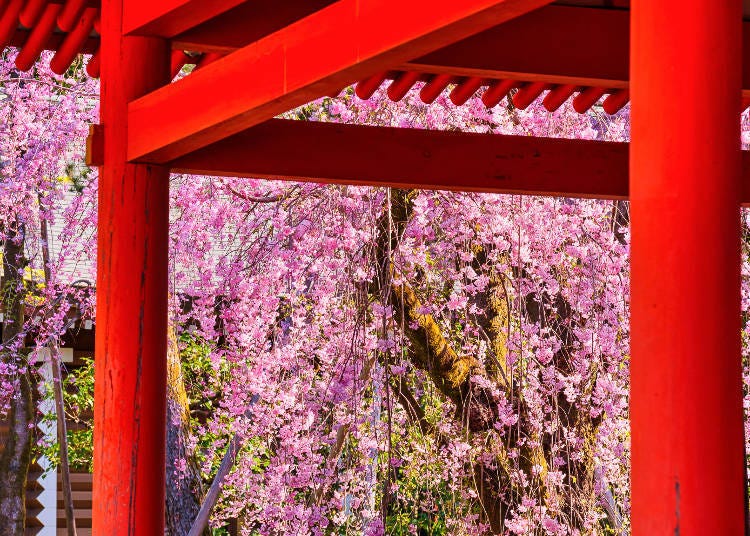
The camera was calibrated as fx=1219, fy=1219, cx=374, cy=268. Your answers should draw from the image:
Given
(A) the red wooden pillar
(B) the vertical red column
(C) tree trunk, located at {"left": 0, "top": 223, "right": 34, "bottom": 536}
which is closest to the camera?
(A) the red wooden pillar

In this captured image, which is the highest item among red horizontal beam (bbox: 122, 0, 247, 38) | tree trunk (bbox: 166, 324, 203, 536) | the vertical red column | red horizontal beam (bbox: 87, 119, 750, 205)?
red horizontal beam (bbox: 122, 0, 247, 38)

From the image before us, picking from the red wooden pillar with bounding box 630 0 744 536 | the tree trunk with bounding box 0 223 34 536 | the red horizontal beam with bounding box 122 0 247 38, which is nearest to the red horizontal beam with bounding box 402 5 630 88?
the red horizontal beam with bounding box 122 0 247 38

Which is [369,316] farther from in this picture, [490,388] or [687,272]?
[687,272]

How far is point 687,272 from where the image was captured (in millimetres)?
1700

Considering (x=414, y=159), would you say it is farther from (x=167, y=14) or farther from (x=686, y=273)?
(x=686, y=273)

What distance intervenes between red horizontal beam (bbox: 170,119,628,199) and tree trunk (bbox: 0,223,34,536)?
4.68 metres

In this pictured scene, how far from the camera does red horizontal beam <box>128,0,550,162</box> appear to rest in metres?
2.04

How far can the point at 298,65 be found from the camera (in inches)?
94.9

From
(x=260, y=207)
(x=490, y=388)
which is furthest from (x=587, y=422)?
(x=260, y=207)

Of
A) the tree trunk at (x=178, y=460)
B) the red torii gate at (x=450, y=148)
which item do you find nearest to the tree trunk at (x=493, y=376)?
the tree trunk at (x=178, y=460)

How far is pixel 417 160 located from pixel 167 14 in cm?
96

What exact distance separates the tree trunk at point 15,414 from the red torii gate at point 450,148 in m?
4.41

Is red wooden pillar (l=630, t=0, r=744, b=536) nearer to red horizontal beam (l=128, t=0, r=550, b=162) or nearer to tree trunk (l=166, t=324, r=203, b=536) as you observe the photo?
red horizontal beam (l=128, t=0, r=550, b=162)

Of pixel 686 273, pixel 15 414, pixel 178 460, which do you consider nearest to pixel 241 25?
pixel 686 273
